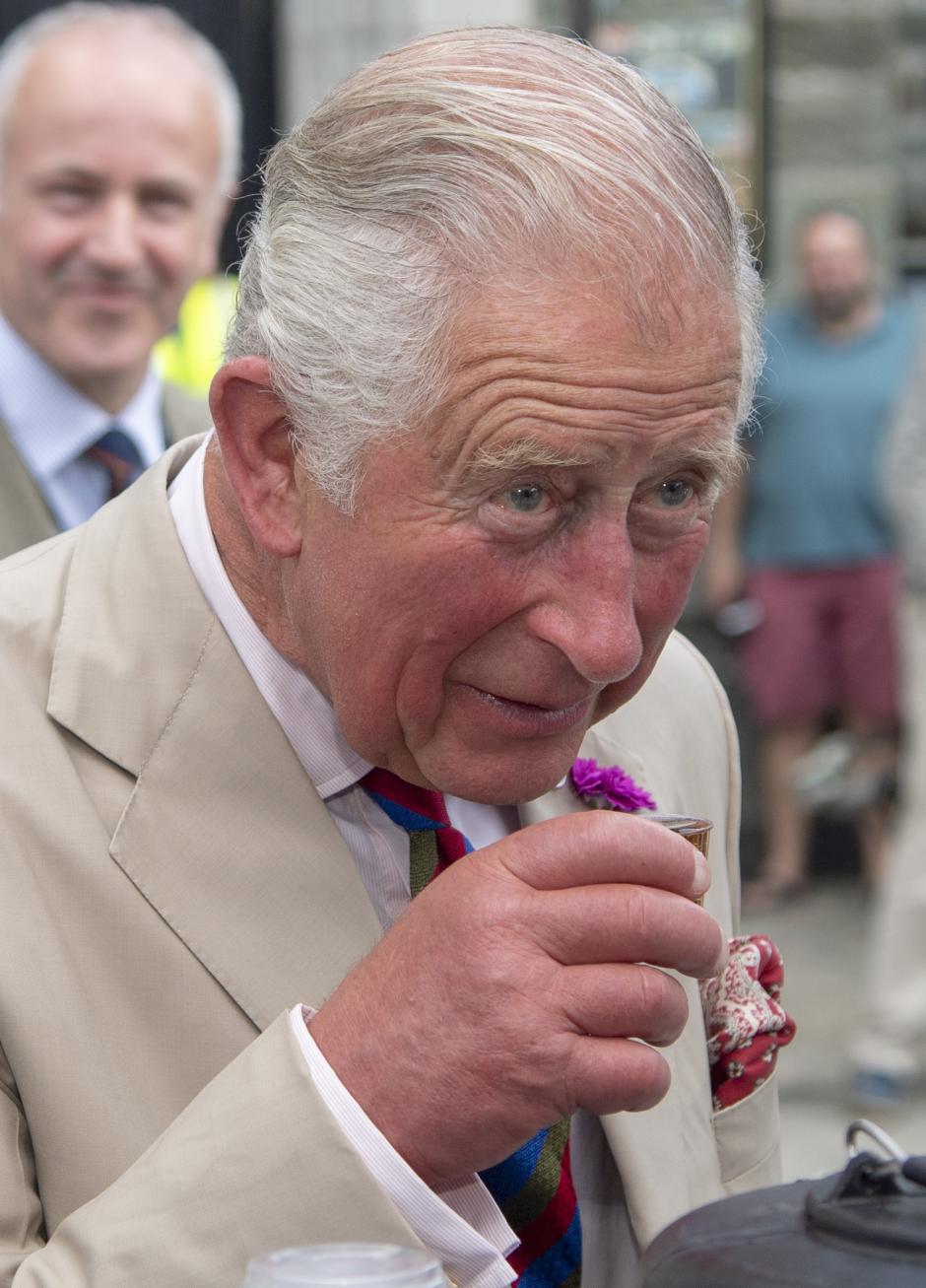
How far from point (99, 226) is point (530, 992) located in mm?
2607

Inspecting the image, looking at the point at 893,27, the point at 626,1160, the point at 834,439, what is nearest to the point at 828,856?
the point at 834,439

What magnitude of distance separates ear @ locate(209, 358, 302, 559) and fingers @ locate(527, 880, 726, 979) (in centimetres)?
43

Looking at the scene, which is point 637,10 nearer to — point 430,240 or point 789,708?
point 789,708

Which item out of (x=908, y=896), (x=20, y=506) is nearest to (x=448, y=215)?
(x=20, y=506)

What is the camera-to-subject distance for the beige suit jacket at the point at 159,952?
1.52 meters

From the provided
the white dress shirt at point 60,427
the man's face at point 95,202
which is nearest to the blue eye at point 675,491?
the white dress shirt at point 60,427

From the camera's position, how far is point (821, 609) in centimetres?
735

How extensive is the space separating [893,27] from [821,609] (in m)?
2.50

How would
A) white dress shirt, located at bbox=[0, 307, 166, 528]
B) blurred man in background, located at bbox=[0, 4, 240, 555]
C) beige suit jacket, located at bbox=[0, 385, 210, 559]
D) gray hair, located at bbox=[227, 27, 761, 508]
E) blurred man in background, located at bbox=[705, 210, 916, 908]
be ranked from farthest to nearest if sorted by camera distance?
blurred man in background, located at bbox=[705, 210, 916, 908] → blurred man in background, located at bbox=[0, 4, 240, 555] → white dress shirt, located at bbox=[0, 307, 166, 528] → beige suit jacket, located at bbox=[0, 385, 210, 559] → gray hair, located at bbox=[227, 27, 761, 508]

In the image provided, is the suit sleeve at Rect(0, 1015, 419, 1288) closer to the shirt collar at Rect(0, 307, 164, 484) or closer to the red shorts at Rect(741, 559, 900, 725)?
the shirt collar at Rect(0, 307, 164, 484)

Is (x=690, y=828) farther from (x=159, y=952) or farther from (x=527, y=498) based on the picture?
(x=159, y=952)

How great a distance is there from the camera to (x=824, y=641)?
7383 millimetres

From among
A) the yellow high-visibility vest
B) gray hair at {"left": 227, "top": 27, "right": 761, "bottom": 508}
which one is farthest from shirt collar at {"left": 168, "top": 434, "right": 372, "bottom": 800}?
the yellow high-visibility vest

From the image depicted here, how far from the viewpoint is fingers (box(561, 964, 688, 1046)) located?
4.90 feet
